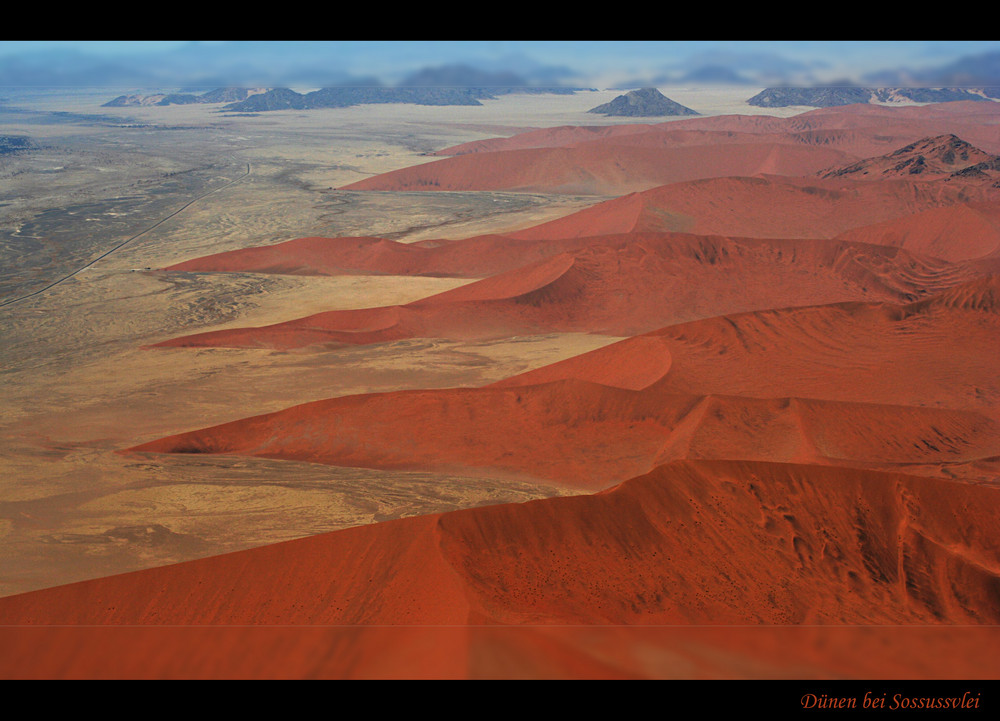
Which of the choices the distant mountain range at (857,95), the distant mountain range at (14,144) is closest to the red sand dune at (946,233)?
the distant mountain range at (14,144)

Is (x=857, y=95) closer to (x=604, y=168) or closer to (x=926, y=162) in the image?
(x=604, y=168)

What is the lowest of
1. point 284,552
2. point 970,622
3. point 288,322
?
point 288,322

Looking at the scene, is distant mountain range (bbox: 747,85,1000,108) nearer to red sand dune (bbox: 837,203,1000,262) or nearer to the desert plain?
the desert plain

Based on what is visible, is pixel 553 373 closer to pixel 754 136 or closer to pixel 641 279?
pixel 641 279

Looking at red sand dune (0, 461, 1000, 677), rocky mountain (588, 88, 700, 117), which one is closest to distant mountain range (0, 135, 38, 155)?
rocky mountain (588, 88, 700, 117)

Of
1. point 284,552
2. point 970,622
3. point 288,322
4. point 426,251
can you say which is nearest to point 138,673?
point 284,552

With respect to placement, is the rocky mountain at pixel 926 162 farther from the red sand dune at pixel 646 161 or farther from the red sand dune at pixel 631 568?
the red sand dune at pixel 631 568
